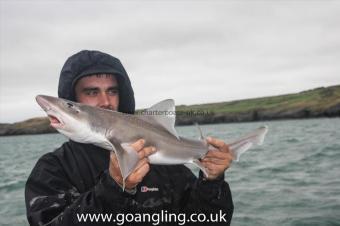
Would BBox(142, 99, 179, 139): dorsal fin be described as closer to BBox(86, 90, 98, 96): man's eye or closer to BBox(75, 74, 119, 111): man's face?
BBox(75, 74, 119, 111): man's face

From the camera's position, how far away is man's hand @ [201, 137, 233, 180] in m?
4.68

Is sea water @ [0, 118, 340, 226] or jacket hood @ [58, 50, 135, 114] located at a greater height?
jacket hood @ [58, 50, 135, 114]

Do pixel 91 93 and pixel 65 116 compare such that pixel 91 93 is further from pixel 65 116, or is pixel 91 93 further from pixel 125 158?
pixel 125 158

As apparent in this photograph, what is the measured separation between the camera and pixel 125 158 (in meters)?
3.71

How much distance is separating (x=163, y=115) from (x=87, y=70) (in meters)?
1.36

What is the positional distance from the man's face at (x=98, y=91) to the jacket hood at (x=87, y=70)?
0.08 m

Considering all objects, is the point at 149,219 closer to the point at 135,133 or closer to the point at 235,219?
the point at 135,133

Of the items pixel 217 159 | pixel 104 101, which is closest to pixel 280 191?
pixel 217 159

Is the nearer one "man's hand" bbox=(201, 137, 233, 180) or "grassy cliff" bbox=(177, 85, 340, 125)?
"man's hand" bbox=(201, 137, 233, 180)

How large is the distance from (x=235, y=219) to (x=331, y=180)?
14.0 feet

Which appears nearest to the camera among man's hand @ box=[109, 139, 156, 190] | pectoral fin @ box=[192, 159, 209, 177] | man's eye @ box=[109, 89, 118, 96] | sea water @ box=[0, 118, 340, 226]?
man's hand @ box=[109, 139, 156, 190]

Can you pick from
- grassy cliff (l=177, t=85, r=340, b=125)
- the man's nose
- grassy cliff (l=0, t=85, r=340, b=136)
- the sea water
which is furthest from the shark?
grassy cliff (l=177, t=85, r=340, b=125)

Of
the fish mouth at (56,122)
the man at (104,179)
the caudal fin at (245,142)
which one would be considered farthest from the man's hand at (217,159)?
the fish mouth at (56,122)

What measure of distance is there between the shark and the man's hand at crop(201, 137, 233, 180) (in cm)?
9
